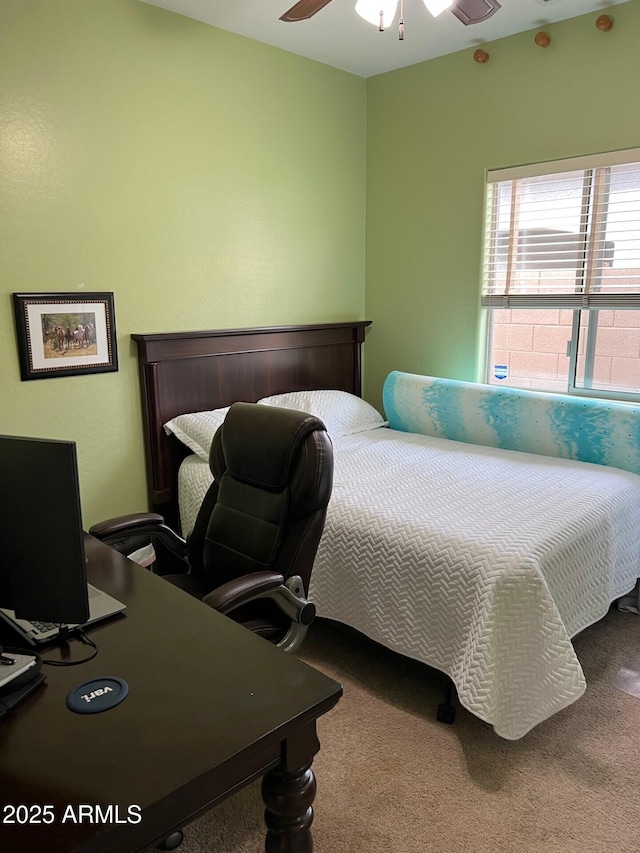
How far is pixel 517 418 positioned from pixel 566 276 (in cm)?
81

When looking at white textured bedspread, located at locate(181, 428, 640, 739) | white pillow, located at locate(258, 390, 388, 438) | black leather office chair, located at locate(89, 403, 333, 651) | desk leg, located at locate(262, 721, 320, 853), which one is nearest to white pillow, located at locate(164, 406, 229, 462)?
white textured bedspread, located at locate(181, 428, 640, 739)

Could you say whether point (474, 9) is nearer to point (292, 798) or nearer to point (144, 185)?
point (144, 185)

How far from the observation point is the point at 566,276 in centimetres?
341

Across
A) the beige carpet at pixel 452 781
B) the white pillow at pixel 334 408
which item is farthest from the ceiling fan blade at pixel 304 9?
the beige carpet at pixel 452 781

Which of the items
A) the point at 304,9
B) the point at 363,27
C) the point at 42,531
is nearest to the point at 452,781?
the point at 42,531

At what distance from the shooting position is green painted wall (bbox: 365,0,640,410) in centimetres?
312

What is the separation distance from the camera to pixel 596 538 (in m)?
2.42

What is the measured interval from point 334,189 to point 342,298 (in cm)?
66

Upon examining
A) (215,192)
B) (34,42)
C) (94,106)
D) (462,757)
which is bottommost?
(462,757)

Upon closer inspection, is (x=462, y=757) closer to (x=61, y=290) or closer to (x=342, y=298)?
(x=61, y=290)

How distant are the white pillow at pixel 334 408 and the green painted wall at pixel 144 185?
470 millimetres

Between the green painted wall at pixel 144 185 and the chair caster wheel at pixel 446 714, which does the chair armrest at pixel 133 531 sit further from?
the chair caster wheel at pixel 446 714

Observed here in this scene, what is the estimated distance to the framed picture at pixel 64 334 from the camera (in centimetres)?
268

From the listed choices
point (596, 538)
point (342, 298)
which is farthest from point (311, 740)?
point (342, 298)
